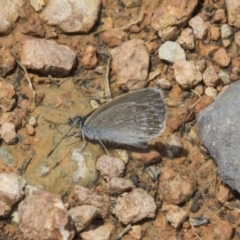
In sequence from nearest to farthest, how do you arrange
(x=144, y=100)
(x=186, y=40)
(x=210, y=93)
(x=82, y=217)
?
(x=82, y=217) < (x=144, y=100) < (x=210, y=93) < (x=186, y=40)

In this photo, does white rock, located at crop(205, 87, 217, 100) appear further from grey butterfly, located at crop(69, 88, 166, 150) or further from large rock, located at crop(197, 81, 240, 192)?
grey butterfly, located at crop(69, 88, 166, 150)

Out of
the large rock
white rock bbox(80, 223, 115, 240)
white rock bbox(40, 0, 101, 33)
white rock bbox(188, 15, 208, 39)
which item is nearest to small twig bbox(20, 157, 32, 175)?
white rock bbox(80, 223, 115, 240)

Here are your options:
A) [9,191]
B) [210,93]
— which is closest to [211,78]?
[210,93]

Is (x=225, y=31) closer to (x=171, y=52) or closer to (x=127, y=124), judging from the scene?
(x=171, y=52)

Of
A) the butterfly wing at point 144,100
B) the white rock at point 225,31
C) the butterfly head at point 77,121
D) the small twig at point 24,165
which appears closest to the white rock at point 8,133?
the small twig at point 24,165

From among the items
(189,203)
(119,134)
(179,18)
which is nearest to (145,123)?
(119,134)

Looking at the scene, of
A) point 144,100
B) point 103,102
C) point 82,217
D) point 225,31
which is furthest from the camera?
point 225,31

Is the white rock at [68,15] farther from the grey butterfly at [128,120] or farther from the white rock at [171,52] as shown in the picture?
the grey butterfly at [128,120]

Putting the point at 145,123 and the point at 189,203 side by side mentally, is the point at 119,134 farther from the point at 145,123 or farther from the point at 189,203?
the point at 189,203
